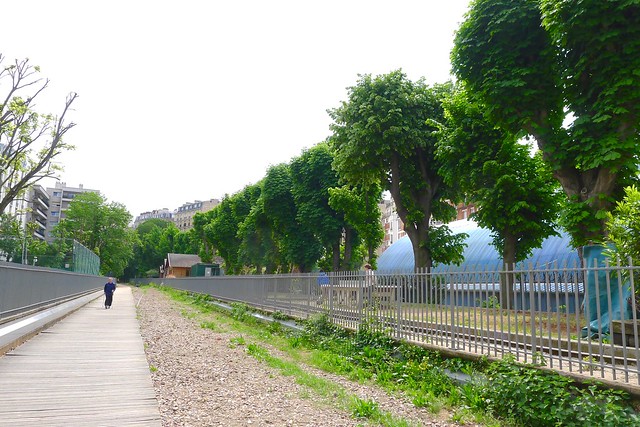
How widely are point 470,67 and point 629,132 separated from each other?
14.4 ft

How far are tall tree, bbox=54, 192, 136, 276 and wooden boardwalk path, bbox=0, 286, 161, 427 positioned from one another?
7966cm


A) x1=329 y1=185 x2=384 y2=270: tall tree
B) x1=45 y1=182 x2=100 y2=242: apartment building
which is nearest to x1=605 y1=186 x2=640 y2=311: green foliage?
x1=329 y1=185 x2=384 y2=270: tall tree

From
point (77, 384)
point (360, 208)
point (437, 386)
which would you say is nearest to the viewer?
point (77, 384)

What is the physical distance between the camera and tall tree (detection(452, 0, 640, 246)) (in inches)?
406

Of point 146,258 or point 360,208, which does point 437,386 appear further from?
point 146,258

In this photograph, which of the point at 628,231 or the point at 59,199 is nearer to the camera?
the point at 628,231

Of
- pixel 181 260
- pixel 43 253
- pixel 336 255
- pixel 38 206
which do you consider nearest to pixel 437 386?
pixel 336 255

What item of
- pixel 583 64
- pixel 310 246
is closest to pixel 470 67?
pixel 583 64

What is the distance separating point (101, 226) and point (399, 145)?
262 feet

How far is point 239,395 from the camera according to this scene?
297 inches

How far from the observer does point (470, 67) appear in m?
13.2

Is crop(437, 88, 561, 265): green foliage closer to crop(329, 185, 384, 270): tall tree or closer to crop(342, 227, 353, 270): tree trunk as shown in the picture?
crop(329, 185, 384, 270): tall tree

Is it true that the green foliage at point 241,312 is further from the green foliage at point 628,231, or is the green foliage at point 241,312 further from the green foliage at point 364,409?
the green foliage at point 628,231

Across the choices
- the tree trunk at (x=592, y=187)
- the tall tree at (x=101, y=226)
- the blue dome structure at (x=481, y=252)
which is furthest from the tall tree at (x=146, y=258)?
the tree trunk at (x=592, y=187)
